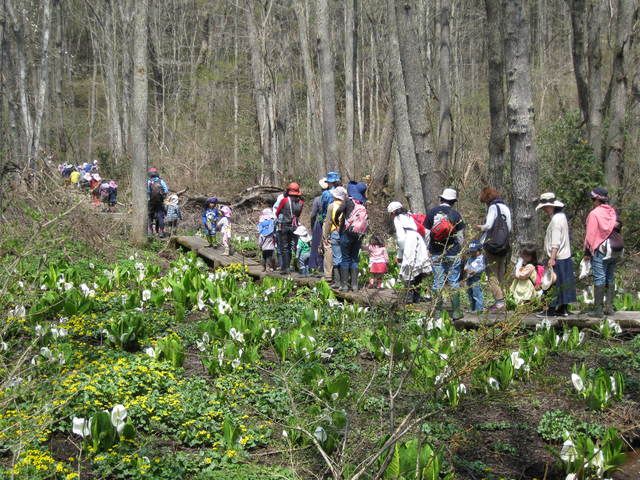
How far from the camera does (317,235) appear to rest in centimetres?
1141

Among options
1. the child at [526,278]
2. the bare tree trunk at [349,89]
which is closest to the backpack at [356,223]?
the child at [526,278]

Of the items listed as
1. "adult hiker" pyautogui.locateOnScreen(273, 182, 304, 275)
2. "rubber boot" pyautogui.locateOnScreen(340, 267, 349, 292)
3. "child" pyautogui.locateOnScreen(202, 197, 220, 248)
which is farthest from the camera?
"child" pyautogui.locateOnScreen(202, 197, 220, 248)

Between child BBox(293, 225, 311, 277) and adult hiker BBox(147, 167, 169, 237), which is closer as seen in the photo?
child BBox(293, 225, 311, 277)

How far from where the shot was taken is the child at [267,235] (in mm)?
11602

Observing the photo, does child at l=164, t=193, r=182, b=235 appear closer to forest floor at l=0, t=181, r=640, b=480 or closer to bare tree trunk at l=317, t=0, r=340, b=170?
bare tree trunk at l=317, t=0, r=340, b=170

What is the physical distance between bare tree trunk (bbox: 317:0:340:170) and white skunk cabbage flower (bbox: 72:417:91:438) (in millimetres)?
12624

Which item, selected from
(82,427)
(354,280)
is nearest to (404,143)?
(354,280)

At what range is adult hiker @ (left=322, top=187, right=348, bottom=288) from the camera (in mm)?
9906

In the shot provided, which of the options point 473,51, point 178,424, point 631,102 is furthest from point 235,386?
point 473,51

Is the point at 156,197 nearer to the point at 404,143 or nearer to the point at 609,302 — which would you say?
the point at 404,143

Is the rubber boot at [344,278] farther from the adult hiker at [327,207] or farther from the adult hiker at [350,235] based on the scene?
the adult hiker at [327,207]

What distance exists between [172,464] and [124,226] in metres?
11.5

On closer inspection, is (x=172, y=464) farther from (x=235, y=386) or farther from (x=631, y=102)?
(x=631, y=102)

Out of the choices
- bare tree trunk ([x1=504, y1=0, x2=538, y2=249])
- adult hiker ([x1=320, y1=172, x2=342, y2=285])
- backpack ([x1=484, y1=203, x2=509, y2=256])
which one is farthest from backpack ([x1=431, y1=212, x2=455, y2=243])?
bare tree trunk ([x1=504, y1=0, x2=538, y2=249])
